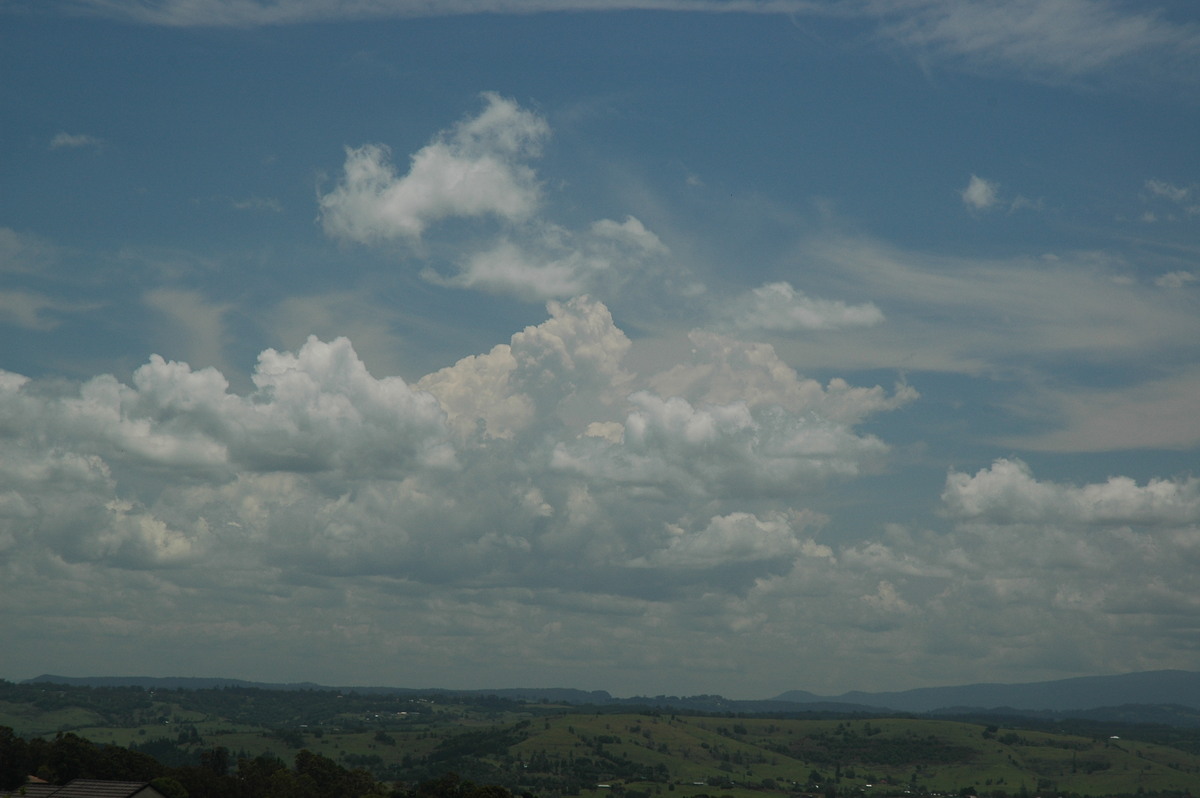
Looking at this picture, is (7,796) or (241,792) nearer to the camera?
(7,796)

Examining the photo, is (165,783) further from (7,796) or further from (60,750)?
(60,750)

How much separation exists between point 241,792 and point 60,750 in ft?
103

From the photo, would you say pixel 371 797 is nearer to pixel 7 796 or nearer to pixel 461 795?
pixel 461 795

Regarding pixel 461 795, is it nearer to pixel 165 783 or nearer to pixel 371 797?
pixel 371 797

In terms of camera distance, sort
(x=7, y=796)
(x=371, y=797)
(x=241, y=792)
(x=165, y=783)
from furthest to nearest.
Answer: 1. (x=241, y=792)
2. (x=371, y=797)
3. (x=165, y=783)
4. (x=7, y=796)

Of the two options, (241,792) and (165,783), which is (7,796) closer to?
(165,783)

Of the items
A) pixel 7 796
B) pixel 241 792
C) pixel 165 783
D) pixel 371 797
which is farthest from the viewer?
pixel 241 792

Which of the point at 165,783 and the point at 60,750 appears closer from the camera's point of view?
the point at 165,783

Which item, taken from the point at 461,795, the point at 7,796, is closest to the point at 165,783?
the point at 7,796

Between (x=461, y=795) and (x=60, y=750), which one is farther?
(x=60, y=750)

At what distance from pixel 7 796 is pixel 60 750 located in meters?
57.3

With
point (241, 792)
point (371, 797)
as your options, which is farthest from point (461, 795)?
point (241, 792)

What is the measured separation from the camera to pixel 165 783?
6457 inches

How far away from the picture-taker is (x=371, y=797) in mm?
180000
